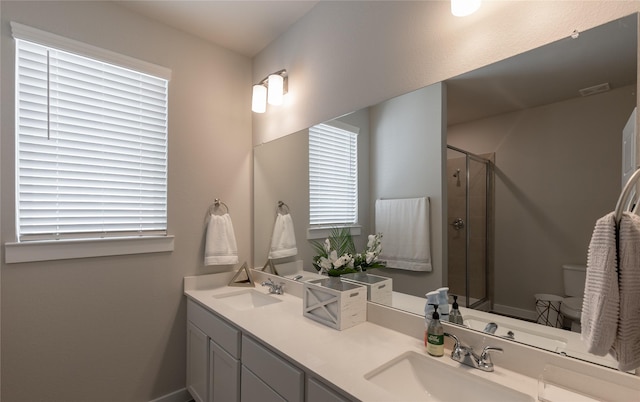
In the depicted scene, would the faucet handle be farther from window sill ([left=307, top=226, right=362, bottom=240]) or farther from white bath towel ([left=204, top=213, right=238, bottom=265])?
white bath towel ([left=204, top=213, right=238, bottom=265])

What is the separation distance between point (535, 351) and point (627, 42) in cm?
95

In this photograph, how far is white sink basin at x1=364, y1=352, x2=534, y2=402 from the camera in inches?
37.4

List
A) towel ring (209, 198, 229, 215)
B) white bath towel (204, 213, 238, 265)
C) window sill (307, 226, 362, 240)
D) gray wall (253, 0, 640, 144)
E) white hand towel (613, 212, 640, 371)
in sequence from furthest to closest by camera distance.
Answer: towel ring (209, 198, 229, 215), white bath towel (204, 213, 238, 265), window sill (307, 226, 362, 240), gray wall (253, 0, 640, 144), white hand towel (613, 212, 640, 371)

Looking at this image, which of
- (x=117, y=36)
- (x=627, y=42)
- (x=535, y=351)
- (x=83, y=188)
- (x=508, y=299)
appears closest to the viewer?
(x=627, y=42)

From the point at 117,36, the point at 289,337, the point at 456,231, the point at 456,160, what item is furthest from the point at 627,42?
the point at 117,36

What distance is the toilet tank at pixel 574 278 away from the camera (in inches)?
36.9

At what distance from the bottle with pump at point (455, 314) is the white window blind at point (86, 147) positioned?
1774mm

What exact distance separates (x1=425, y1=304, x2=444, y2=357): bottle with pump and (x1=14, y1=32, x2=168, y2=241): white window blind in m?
1.72

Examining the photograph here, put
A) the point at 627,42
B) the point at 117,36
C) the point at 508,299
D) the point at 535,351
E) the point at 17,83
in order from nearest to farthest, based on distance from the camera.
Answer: the point at 627,42
the point at 535,351
the point at 508,299
the point at 17,83
the point at 117,36

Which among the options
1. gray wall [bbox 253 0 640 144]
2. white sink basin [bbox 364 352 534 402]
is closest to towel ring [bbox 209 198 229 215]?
gray wall [bbox 253 0 640 144]

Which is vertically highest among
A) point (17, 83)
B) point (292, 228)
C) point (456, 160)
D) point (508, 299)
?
point (17, 83)

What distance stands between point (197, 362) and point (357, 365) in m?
1.33

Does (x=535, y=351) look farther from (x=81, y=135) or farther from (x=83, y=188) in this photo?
(x=81, y=135)

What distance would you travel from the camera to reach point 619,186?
872 mm
